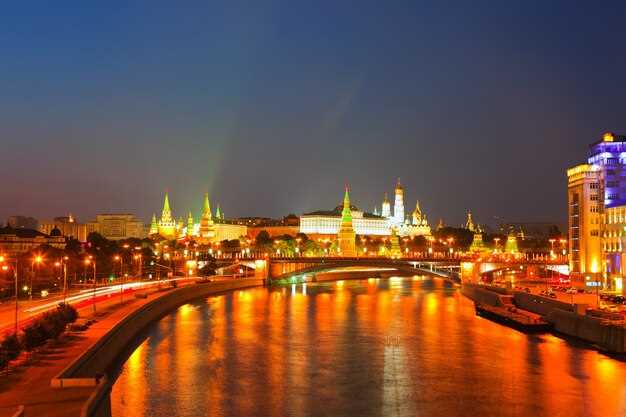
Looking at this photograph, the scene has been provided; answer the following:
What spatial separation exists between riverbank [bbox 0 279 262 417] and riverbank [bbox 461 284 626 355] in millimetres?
20813

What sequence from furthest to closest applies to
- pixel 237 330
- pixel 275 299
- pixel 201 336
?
pixel 275 299 → pixel 237 330 → pixel 201 336

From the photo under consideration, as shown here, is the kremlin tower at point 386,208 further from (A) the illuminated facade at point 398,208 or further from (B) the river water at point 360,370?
(B) the river water at point 360,370

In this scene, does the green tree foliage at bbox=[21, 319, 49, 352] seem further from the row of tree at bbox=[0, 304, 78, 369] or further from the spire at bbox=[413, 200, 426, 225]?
the spire at bbox=[413, 200, 426, 225]

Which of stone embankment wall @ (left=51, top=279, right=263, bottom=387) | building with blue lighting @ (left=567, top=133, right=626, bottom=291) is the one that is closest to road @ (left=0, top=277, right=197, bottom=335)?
stone embankment wall @ (left=51, top=279, right=263, bottom=387)

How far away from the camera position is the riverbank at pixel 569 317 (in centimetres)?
3145

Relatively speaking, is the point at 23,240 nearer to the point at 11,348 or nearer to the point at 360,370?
the point at 360,370

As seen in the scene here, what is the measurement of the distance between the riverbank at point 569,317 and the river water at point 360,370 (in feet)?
3.03

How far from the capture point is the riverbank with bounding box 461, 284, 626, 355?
31453 millimetres

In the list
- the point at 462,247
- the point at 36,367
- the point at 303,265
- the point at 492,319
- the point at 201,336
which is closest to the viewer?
the point at 36,367

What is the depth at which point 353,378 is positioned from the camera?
88.8ft

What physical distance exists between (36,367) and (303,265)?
224 feet

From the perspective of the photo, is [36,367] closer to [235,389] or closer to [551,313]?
[235,389]

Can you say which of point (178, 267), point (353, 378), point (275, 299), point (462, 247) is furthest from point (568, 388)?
point (462, 247)

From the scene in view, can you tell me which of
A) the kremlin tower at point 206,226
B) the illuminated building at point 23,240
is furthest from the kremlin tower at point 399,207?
the illuminated building at point 23,240
